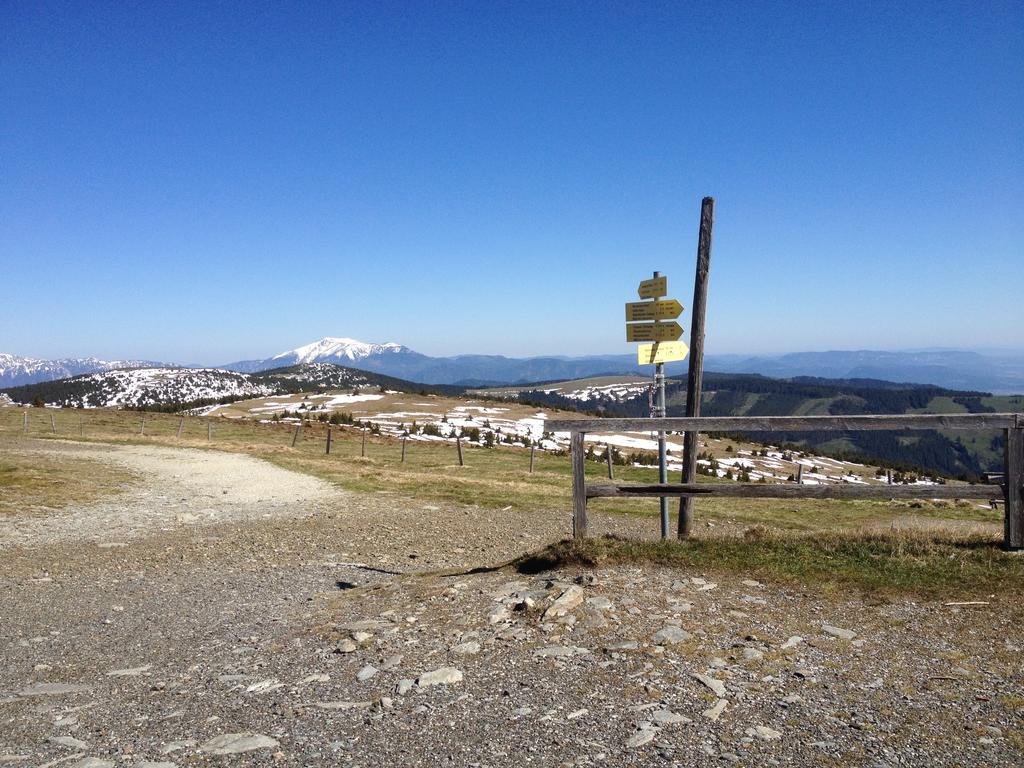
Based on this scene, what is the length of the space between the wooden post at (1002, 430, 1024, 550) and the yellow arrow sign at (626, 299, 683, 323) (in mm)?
4357

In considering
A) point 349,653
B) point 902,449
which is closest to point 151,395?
point 349,653

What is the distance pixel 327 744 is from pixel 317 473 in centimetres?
2051

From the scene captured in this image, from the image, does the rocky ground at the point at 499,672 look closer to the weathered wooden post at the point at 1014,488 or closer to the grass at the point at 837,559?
the grass at the point at 837,559

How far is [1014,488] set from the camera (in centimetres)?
784

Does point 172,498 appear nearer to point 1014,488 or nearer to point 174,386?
point 1014,488

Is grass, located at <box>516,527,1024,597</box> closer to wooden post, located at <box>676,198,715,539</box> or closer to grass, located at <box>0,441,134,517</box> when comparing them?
wooden post, located at <box>676,198,715,539</box>

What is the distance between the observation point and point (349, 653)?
19.7ft

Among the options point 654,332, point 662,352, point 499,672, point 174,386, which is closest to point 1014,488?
point 662,352

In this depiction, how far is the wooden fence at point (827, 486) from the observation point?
782cm

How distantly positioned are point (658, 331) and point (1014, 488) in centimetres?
480

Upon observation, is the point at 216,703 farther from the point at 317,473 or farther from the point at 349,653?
the point at 317,473

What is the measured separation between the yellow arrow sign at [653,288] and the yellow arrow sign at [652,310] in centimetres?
11

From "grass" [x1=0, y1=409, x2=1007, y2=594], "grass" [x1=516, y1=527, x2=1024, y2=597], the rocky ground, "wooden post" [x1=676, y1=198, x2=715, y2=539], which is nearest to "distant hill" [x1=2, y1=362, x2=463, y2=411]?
"grass" [x1=0, y1=409, x2=1007, y2=594]

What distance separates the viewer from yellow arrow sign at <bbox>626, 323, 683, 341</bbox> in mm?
9836
